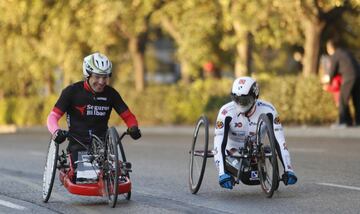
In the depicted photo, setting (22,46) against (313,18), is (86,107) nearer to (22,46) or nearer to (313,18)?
(313,18)

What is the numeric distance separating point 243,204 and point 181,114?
2137cm

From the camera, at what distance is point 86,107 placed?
10.1 m

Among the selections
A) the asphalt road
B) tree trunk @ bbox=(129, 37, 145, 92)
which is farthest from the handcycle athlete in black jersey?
tree trunk @ bbox=(129, 37, 145, 92)

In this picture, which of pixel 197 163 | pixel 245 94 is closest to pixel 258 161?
pixel 245 94

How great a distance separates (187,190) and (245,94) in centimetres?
170

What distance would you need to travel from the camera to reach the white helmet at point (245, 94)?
10266mm

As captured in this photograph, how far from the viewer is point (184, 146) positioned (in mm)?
20500

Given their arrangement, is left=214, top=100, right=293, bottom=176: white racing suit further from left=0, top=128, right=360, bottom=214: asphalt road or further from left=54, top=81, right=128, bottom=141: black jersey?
left=54, top=81, right=128, bottom=141: black jersey

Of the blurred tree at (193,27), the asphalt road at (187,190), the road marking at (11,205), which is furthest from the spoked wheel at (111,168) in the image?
the blurred tree at (193,27)

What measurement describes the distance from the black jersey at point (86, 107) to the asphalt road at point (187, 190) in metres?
0.78

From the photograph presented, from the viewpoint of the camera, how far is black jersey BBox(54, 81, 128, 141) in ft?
33.2

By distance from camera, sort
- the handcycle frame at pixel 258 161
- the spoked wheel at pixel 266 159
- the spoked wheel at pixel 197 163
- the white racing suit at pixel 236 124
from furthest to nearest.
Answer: the spoked wheel at pixel 197 163 → the white racing suit at pixel 236 124 → the handcycle frame at pixel 258 161 → the spoked wheel at pixel 266 159

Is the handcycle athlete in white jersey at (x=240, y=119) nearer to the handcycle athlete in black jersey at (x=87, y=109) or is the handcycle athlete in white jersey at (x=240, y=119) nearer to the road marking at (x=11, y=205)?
the handcycle athlete in black jersey at (x=87, y=109)

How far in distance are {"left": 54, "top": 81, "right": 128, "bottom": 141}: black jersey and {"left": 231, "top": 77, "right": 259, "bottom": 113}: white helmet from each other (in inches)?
47.0
